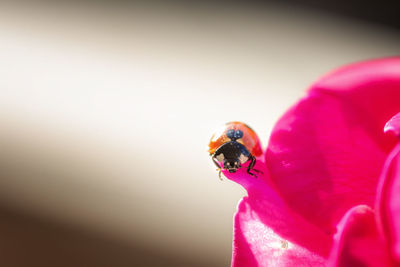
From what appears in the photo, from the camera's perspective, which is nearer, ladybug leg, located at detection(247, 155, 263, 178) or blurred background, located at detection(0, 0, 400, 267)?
ladybug leg, located at detection(247, 155, 263, 178)

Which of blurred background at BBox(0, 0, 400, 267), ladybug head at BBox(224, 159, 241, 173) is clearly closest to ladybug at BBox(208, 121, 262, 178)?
ladybug head at BBox(224, 159, 241, 173)

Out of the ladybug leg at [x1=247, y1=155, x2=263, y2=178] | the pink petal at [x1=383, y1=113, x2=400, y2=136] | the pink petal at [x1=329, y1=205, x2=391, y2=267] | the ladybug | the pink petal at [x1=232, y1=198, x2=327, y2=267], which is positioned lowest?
the pink petal at [x1=329, y1=205, x2=391, y2=267]

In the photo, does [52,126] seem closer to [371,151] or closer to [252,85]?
[252,85]

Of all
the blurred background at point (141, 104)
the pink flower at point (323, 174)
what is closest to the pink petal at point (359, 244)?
the pink flower at point (323, 174)

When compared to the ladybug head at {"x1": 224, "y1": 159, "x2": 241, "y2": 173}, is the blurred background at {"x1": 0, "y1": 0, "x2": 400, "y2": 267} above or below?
above

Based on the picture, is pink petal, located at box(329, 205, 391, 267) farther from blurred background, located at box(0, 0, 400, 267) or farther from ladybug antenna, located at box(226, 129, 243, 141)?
blurred background, located at box(0, 0, 400, 267)

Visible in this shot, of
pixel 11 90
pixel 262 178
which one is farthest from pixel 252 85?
pixel 262 178
